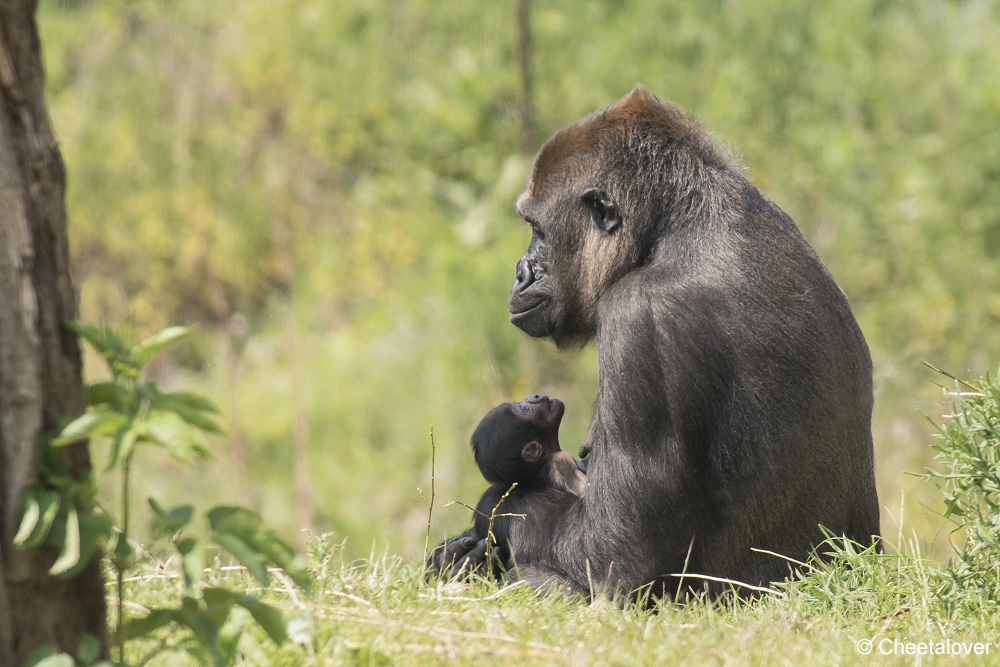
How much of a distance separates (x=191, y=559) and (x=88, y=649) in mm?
257

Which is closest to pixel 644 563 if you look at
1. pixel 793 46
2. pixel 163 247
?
pixel 793 46

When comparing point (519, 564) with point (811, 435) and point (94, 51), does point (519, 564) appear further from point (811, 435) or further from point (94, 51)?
point (94, 51)

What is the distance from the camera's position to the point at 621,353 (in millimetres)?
3732

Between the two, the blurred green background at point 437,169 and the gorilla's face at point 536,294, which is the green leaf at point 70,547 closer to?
the gorilla's face at point 536,294

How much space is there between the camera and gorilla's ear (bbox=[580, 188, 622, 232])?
429 centimetres

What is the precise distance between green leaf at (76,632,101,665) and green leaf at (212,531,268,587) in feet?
0.95

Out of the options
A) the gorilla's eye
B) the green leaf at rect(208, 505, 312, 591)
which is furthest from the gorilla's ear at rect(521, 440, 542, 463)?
the green leaf at rect(208, 505, 312, 591)

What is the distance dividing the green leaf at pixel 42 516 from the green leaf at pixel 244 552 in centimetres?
29

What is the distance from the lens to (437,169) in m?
14.9

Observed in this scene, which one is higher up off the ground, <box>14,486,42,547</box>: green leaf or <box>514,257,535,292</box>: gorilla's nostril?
<box>514,257,535,292</box>: gorilla's nostril

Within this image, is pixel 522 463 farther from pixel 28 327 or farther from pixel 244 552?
pixel 28 327

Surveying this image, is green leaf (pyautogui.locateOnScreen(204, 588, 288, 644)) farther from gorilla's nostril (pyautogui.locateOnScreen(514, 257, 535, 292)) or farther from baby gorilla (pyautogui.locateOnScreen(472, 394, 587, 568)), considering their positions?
gorilla's nostril (pyautogui.locateOnScreen(514, 257, 535, 292))

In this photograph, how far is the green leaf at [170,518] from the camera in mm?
2098

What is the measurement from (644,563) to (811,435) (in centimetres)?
73
